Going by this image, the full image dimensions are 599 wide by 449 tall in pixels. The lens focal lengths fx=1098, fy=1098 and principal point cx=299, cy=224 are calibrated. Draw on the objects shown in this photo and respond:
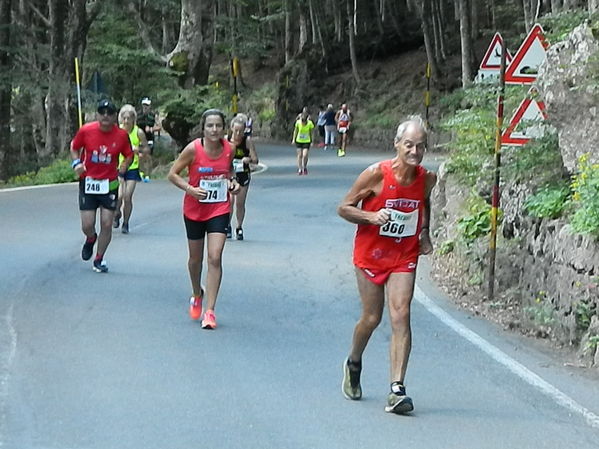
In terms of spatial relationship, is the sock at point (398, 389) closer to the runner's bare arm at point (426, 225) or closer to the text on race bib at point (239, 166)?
the runner's bare arm at point (426, 225)

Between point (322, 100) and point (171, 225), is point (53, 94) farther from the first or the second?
point (322, 100)

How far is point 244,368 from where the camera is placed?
854 cm

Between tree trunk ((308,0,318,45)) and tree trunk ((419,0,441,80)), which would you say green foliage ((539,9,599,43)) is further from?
tree trunk ((308,0,318,45))

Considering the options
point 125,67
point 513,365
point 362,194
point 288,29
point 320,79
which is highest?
point 288,29

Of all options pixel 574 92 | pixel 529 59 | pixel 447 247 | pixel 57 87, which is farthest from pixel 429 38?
pixel 574 92

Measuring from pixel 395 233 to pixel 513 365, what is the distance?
207 centimetres

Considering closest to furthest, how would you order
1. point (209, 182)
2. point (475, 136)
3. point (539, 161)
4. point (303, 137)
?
1. point (209, 182)
2. point (539, 161)
3. point (475, 136)
4. point (303, 137)

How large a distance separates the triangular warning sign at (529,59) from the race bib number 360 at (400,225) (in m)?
4.78

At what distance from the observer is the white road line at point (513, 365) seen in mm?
7434

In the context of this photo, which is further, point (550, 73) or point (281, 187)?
point (281, 187)

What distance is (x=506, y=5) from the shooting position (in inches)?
2024

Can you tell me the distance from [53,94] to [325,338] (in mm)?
24879

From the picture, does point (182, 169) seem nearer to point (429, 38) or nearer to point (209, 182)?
point (209, 182)

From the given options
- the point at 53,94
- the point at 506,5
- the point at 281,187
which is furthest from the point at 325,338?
the point at 506,5
